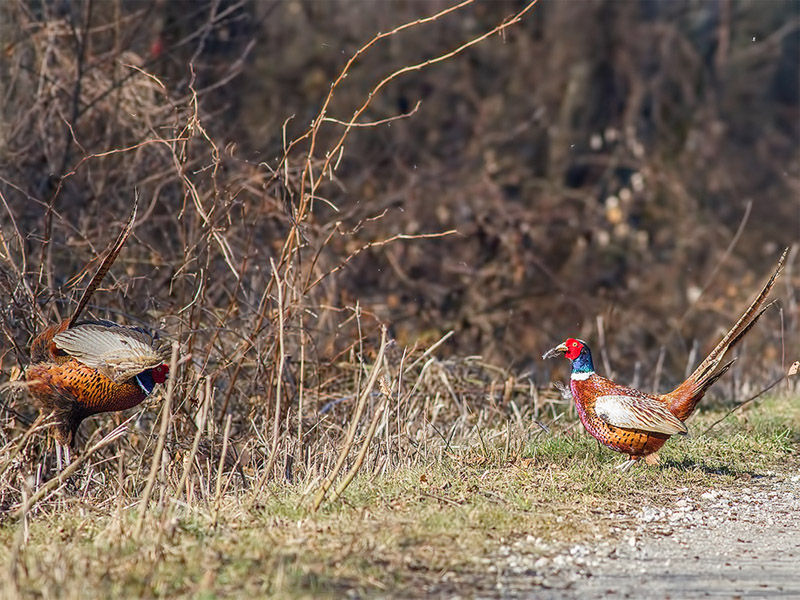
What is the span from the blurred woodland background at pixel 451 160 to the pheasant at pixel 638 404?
190 cm

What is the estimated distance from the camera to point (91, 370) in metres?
5.41

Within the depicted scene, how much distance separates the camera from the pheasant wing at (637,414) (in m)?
5.55

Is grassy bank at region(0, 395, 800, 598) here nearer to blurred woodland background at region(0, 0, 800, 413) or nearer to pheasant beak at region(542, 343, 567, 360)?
pheasant beak at region(542, 343, 567, 360)

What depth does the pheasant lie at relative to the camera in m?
5.59

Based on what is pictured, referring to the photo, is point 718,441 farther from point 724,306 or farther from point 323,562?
point 724,306

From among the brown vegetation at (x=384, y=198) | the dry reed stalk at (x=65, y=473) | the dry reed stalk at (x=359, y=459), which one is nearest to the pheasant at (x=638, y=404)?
the brown vegetation at (x=384, y=198)

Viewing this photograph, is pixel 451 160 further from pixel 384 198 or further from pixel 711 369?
pixel 711 369

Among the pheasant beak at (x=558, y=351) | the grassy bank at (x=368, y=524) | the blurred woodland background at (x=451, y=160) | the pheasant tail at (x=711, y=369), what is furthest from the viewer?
the blurred woodland background at (x=451, y=160)

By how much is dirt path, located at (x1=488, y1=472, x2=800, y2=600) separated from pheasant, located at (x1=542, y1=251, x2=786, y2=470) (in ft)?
1.07

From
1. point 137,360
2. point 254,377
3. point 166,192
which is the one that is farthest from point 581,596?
point 166,192

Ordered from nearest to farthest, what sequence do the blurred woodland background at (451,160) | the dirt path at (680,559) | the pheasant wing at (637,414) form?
the dirt path at (680,559) → the pheasant wing at (637,414) → the blurred woodland background at (451,160)

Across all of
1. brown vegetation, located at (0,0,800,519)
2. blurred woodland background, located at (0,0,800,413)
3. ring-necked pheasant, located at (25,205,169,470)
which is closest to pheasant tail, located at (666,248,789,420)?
brown vegetation, located at (0,0,800,519)

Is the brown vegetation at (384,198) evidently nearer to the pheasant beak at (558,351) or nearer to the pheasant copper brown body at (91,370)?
the pheasant copper brown body at (91,370)

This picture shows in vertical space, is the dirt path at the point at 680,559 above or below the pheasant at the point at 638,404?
below
